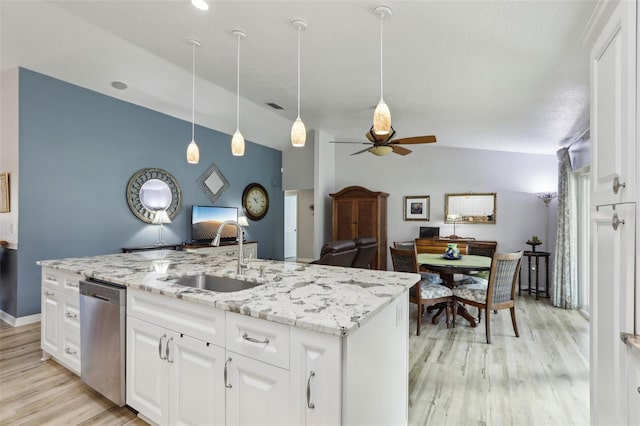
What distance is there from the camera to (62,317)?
2.42 m

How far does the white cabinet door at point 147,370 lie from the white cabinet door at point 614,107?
221 cm

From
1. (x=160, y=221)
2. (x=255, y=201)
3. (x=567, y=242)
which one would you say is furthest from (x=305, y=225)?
(x=567, y=242)

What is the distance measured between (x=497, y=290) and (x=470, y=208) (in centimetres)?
290

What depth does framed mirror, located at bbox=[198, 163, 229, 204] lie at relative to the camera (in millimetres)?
5801

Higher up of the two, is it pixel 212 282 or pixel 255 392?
pixel 212 282

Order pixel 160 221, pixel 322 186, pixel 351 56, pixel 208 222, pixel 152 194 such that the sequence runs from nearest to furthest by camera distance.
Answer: pixel 351 56 → pixel 160 221 → pixel 152 194 → pixel 208 222 → pixel 322 186

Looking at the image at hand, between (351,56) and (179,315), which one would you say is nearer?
(179,315)

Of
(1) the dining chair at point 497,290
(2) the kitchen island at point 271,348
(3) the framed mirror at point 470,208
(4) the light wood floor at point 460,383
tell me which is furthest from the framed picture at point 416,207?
(2) the kitchen island at point 271,348

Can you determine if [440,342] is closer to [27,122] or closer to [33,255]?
[33,255]

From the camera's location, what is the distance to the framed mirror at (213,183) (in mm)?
5801

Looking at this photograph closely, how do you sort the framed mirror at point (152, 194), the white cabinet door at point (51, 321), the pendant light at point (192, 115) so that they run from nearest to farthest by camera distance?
1. the white cabinet door at point (51, 321)
2. the pendant light at point (192, 115)
3. the framed mirror at point (152, 194)

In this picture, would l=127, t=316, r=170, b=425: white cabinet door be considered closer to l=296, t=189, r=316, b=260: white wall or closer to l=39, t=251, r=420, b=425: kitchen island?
l=39, t=251, r=420, b=425: kitchen island

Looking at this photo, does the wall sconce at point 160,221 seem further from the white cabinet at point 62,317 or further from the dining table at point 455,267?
the dining table at point 455,267

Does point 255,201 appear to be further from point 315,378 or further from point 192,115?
point 315,378
